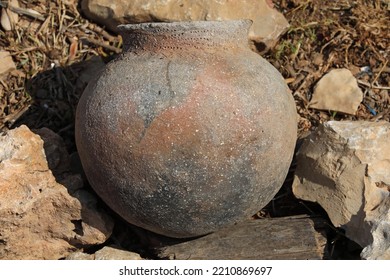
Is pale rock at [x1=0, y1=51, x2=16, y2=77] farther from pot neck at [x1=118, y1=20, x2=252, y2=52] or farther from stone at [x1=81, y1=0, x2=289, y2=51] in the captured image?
pot neck at [x1=118, y1=20, x2=252, y2=52]

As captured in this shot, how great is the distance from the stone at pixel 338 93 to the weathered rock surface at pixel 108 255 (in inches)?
58.5

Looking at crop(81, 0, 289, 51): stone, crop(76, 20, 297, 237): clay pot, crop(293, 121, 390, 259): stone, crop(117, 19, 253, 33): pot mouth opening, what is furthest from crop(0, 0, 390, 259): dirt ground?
crop(117, 19, 253, 33): pot mouth opening

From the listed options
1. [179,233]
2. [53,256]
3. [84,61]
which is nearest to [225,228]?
[179,233]

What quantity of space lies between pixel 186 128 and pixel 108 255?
3.06 feet

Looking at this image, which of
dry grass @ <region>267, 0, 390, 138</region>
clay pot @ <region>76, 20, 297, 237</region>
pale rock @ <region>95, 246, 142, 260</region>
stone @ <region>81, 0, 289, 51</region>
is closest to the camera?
clay pot @ <region>76, 20, 297, 237</region>

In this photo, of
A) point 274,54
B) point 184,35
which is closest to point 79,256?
point 184,35

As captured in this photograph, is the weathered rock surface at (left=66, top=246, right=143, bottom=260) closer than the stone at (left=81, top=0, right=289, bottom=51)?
Yes

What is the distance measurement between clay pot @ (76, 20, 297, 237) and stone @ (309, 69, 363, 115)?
897mm

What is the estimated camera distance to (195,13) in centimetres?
315

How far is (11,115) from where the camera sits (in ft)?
10.6

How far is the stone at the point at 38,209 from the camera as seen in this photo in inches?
103

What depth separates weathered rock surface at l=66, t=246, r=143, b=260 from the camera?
8.95 feet

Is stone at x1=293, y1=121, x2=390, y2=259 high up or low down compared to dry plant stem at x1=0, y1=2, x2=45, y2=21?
down

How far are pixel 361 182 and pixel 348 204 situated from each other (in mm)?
136
